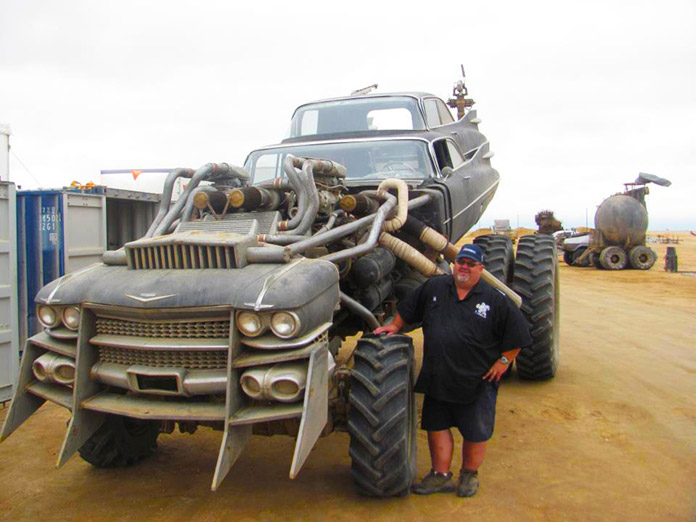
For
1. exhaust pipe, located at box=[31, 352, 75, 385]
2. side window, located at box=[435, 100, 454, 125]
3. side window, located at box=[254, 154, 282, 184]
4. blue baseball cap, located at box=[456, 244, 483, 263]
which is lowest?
exhaust pipe, located at box=[31, 352, 75, 385]

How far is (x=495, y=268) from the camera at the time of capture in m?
6.39

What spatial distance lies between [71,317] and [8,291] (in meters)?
2.80

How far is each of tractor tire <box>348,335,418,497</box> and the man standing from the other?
28 cm

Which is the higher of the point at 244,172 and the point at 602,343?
the point at 244,172

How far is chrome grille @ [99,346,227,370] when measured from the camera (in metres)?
3.44

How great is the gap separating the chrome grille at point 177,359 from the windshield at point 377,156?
3.04 m

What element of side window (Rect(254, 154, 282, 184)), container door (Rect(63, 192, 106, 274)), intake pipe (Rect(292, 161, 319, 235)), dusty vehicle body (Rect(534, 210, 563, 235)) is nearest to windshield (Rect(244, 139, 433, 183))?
side window (Rect(254, 154, 282, 184))

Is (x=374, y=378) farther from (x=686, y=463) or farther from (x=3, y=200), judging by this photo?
(x=3, y=200)

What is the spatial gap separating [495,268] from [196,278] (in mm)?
3694

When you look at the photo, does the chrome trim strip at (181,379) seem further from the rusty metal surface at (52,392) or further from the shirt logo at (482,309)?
the shirt logo at (482,309)

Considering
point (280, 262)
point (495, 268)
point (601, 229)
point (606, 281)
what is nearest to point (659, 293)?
point (606, 281)

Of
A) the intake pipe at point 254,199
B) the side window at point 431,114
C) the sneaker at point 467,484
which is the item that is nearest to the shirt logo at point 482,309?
the sneaker at point 467,484

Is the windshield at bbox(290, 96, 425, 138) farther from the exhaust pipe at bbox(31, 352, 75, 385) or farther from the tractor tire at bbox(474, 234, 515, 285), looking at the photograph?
the exhaust pipe at bbox(31, 352, 75, 385)

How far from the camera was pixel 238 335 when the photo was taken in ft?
11.0
